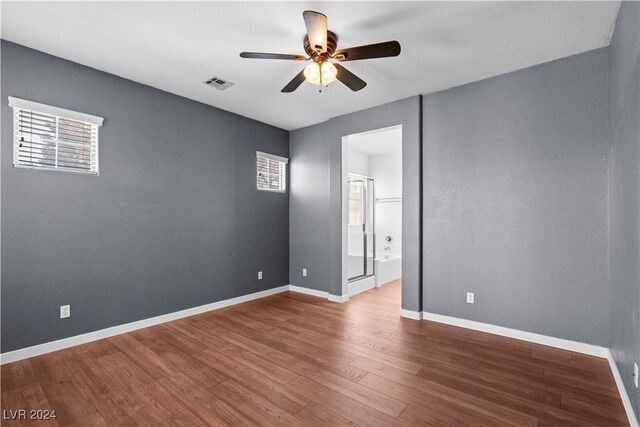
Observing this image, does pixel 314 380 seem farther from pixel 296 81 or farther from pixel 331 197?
pixel 331 197

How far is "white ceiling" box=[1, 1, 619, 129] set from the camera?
2193 millimetres

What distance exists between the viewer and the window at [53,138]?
8.70 feet

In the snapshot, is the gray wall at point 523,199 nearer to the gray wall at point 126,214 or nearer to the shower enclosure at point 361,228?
the shower enclosure at point 361,228

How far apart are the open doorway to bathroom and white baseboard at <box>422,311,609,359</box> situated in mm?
1493

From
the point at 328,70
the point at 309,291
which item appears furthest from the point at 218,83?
the point at 309,291

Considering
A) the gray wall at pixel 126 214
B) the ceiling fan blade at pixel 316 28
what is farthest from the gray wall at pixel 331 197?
the ceiling fan blade at pixel 316 28

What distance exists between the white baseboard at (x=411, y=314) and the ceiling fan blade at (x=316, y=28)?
3.02m

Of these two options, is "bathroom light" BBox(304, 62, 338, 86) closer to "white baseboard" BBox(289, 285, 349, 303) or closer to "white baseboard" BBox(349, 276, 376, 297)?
"white baseboard" BBox(289, 285, 349, 303)

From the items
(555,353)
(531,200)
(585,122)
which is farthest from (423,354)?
(585,122)

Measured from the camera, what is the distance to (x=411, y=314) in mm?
3707

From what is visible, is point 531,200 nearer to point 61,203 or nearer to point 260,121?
point 260,121

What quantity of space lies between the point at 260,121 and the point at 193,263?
2.37 meters

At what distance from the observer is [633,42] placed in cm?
177

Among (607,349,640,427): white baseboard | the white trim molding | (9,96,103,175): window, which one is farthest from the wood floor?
the white trim molding
